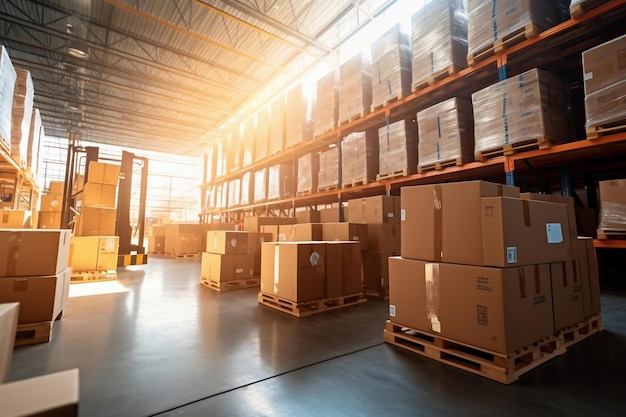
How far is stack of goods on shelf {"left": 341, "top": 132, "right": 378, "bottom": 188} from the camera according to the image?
21.4 feet

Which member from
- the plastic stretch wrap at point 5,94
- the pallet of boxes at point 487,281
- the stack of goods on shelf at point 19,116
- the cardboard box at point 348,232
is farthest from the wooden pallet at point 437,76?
the stack of goods on shelf at point 19,116

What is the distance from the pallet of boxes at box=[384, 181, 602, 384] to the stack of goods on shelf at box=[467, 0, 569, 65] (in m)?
2.90

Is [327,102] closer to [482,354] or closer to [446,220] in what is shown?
[446,220]

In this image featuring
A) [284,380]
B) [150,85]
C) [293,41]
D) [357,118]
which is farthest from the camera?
[150,85]

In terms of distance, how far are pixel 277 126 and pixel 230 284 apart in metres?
5.61

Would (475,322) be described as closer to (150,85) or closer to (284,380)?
(284,380)

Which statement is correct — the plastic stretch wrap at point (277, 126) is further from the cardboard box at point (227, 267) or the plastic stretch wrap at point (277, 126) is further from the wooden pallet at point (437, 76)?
the wooden pallet at point (437, 76)

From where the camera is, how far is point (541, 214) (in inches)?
97.2

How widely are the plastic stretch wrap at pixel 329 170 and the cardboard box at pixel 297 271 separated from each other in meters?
3.57

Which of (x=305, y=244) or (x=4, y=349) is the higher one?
(x=305, y=244)

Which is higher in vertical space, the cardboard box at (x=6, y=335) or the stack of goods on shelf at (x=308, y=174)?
the stack of goods on shelf at (x=308, y=174)

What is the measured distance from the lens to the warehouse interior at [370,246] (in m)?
1.97

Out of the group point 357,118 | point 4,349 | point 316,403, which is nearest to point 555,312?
point 316,403

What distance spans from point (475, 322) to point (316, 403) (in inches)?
49.5
